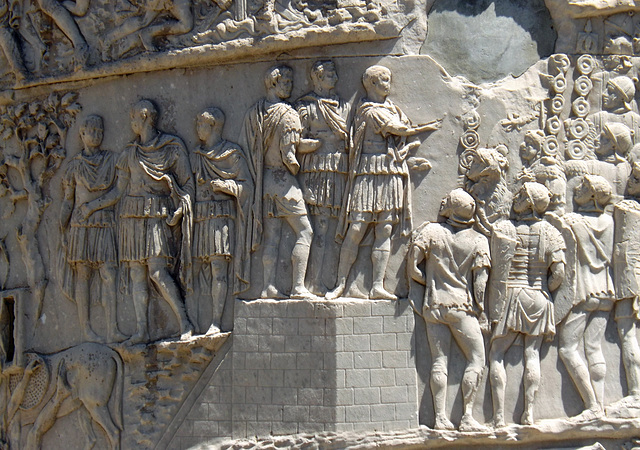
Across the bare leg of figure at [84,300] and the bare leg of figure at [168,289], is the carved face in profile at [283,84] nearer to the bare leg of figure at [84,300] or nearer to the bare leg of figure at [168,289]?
the bare leg of figure at [168,289]

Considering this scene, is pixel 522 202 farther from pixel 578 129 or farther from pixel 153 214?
pixel 153 214

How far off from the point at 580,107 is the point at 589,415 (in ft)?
9.87

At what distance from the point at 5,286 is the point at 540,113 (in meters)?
5.93

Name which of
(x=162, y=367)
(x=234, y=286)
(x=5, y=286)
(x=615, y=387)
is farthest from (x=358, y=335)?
(x=5, y=286)

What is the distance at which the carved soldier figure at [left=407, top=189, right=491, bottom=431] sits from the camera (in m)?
9.13

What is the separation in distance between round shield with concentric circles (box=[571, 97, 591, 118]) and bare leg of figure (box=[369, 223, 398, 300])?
2.23 m

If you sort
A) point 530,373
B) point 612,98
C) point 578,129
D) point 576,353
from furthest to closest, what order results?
1. point 612,98
2. point 578,129
3. point 576,353
4. point 530,373

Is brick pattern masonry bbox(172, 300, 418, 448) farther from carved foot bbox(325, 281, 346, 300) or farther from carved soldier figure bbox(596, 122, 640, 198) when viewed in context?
carved soldier figure bbox(596, 122, 640, 198)

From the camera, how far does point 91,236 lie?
9891 mm

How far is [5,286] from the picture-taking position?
414 inches

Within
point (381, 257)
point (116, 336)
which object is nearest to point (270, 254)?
point (381, 257)

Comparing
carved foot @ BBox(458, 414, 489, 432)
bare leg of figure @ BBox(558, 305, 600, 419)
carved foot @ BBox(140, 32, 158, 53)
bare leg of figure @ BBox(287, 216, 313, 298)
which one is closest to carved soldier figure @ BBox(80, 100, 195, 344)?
carved foot @ BBox(140, 32, 158, 53)

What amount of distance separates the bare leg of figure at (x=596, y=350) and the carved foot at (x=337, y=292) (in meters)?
2.40

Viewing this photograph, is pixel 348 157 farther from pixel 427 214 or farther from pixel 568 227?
pixel 568 227
